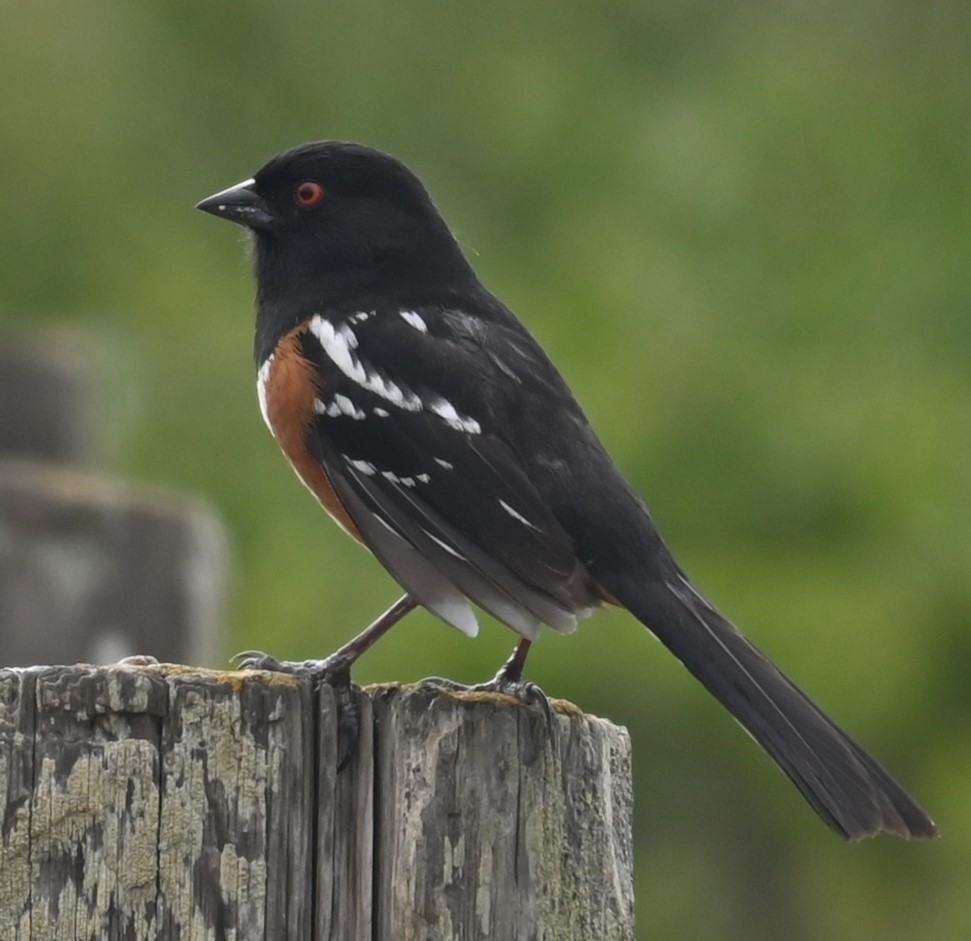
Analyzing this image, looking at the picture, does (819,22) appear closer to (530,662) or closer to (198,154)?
(198,154)

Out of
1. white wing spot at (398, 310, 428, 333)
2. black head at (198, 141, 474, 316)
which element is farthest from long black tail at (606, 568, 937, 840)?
black head at (198, 141, 474, 316)

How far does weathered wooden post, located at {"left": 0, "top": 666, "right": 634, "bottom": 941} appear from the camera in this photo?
2.79 metres

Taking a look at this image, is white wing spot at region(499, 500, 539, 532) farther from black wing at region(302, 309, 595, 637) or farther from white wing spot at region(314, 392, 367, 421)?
white wing spot at region(314, 392, 367, 421)

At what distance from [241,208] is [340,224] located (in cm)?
28

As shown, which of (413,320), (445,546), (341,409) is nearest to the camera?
(445,546)

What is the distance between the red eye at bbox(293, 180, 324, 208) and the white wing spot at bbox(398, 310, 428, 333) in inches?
20.5

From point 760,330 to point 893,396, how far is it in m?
0.82

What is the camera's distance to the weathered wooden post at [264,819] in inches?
110

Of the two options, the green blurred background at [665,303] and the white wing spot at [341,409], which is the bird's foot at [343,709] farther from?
the green blurred background at [665,303]

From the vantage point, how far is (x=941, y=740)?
729cm

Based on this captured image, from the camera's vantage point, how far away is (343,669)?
3.24 metres

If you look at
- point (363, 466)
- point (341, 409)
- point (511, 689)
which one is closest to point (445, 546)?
point (363, 466)

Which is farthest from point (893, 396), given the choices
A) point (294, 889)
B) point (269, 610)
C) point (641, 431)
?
point (294, 889)

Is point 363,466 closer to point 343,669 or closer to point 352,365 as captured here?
point 352,365
